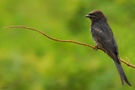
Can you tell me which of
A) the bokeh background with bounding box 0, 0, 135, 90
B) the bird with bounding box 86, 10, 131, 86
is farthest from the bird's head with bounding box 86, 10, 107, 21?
the bokeh background with bounding box 0, 0, 135, 90

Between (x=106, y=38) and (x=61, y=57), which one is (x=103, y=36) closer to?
(x=106, y=38)

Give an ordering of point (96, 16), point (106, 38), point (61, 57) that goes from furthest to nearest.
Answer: point (61, 57) < point (96, 16) < point (106, 38)

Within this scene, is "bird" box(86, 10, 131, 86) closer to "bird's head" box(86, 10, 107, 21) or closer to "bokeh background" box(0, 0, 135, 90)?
"bird's head" box(86, 10, 107, 21)

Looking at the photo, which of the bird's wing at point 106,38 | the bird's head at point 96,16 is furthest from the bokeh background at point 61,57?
the bird's wing at point 106,38

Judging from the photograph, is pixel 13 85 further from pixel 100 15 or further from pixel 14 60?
pixel 100 15

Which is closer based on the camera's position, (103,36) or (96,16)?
(103,36)

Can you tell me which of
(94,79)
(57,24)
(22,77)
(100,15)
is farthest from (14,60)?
(100,15)

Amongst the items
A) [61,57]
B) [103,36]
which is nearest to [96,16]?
[103,36]
